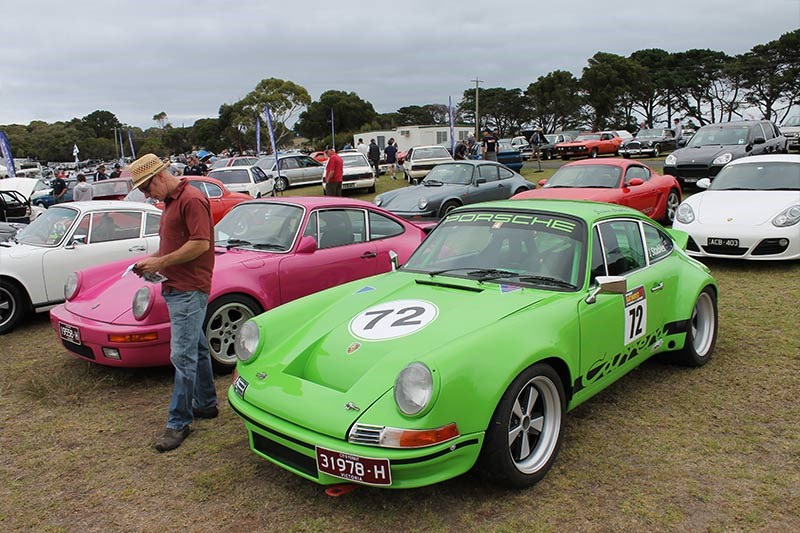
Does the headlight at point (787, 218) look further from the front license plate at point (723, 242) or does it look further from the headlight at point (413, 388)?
the headlight at point (413, 388)

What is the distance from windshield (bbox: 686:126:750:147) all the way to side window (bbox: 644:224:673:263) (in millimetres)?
11697

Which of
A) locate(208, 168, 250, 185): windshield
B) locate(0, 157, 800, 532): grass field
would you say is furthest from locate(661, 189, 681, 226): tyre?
locate(208, 168, 250, 185): windshield

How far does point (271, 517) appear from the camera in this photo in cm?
305

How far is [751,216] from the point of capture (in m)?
7.85

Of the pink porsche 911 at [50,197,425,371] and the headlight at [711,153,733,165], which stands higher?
the headlight at [711,153,733,165]

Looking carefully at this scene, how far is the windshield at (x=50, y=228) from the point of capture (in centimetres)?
712

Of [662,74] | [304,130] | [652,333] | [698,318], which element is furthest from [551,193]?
[304,130]

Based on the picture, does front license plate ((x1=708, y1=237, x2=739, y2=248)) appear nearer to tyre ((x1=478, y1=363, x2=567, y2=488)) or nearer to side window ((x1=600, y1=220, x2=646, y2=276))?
side window ((x1=600, y1=220, x2=646, y2=276))

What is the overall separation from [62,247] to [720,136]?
14716 millimetres

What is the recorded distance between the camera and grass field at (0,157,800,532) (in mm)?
2996

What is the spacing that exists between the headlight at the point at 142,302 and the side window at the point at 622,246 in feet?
11.4

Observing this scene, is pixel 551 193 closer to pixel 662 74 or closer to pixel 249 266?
pixel 249 266

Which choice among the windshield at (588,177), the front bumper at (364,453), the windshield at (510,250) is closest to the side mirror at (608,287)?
the windshield at (510,250)

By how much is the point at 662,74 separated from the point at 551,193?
56678 mm
